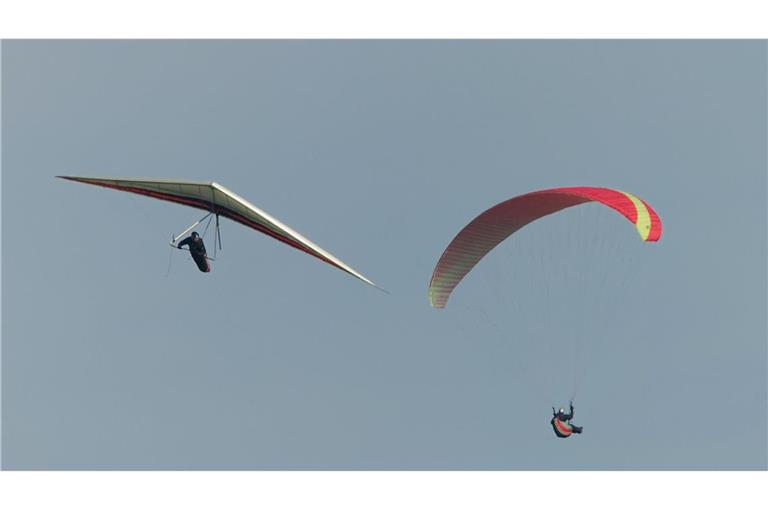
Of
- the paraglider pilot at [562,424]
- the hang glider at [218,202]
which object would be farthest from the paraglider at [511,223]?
the hang glider at [218,202]

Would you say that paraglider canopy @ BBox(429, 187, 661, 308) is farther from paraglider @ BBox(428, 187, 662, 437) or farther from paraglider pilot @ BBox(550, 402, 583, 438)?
paraglider pilot @ BBox(550, 402, 583, 438)

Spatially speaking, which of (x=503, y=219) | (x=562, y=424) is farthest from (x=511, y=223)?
(x=562, y=424)

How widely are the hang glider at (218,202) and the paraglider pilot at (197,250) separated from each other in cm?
139

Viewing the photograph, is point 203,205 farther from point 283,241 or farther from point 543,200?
point 543,200

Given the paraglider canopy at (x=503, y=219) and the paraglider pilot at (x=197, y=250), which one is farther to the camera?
the paraglider pilot at (x=197, y=250)

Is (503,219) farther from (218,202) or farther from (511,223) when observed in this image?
(218,202)

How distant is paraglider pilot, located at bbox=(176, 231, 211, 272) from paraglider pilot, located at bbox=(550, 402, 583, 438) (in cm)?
1339

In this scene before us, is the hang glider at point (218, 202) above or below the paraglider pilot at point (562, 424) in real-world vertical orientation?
above

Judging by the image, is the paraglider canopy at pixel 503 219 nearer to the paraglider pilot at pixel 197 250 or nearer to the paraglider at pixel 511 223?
the paraglider at pixel 511 223

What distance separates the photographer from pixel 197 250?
38812 mm

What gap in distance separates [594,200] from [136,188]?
16.3m

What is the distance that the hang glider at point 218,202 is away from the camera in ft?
122

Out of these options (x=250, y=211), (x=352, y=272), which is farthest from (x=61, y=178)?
(x=352, y=272)

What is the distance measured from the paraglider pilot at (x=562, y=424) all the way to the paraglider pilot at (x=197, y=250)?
13.4 m
